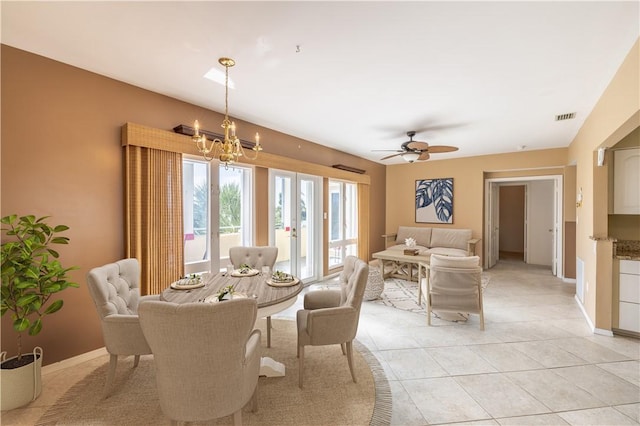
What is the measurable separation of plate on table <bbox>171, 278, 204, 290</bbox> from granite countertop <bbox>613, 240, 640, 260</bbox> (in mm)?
4347

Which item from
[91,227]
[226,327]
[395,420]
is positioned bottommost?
[395,420]

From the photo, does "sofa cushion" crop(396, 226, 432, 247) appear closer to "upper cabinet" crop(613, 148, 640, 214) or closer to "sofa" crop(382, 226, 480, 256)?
"sofa" crop(382, 226, 480, 256)

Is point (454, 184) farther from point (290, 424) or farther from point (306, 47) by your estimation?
point (290, 424)

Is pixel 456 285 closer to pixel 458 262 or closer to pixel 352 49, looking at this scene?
pixel 458 262

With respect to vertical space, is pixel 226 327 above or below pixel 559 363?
above

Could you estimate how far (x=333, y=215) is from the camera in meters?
5.85

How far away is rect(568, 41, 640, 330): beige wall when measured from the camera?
227 cm

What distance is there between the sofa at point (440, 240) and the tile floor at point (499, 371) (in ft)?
6.89

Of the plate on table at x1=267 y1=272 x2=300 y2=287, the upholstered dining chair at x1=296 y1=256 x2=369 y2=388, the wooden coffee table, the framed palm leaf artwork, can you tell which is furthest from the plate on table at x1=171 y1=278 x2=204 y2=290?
the framed palm leaf artwork

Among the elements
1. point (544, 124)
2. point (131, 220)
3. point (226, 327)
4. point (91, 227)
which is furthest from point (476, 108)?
point (91, 227)

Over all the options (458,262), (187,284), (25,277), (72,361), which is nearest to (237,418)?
(187,284)

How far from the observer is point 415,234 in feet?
22.4

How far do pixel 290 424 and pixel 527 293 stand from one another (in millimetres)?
4645

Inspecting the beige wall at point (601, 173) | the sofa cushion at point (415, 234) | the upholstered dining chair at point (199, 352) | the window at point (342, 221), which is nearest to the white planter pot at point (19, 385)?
the upholstered dining chair at point (199, 352)
